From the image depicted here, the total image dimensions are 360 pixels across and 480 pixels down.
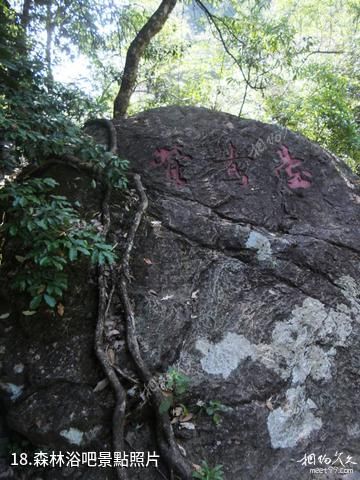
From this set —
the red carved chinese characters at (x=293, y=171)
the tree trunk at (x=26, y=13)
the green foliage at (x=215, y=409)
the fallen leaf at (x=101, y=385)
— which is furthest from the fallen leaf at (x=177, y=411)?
the tree trunk at (x=26, y=13)

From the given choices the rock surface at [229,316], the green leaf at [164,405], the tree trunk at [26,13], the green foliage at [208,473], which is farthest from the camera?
the tree trunk at [26,13]

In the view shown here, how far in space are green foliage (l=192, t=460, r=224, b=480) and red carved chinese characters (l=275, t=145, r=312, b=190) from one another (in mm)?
3134

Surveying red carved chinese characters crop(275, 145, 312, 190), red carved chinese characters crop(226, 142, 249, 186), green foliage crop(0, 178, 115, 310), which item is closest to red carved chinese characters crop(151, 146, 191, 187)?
red carved chinese characters crop(226, 142, 249, 186)

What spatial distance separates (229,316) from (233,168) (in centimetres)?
196

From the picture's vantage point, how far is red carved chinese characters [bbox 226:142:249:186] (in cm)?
451

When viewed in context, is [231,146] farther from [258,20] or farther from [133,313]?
[258,20]

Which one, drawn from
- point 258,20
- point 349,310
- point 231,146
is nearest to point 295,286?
point 349,310

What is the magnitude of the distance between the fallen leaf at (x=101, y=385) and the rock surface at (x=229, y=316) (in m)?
0.03

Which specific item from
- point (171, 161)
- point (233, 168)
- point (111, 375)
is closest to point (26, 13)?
point (171, 161)

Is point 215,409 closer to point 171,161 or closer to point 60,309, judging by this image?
point 60,309

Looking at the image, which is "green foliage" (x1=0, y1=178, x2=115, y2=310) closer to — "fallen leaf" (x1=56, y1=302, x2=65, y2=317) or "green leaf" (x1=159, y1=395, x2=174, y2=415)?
"fallen leaf" (x1=56, y1=302, x2=65, y2=317)

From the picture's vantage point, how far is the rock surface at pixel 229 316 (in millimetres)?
2754

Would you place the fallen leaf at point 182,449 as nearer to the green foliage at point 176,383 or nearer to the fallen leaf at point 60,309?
the green foliage at point 176,383

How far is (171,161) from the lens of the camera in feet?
15.0
